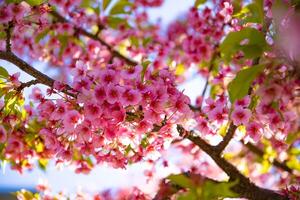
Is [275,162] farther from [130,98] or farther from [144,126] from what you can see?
[130,98]

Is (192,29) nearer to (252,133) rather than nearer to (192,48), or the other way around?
(192,48)

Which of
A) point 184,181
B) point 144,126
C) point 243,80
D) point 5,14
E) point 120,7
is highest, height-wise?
point 120,7

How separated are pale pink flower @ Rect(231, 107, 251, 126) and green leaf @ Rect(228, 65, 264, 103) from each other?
529 mm

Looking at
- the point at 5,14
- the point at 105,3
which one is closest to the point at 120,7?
the point at 105,3

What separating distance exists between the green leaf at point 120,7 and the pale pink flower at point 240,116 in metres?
2.06

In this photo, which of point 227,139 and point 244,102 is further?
point 227,139

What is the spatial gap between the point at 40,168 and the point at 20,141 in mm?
544

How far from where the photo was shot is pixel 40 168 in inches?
152

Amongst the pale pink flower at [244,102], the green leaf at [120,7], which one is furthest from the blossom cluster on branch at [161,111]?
the green leaf at [120,7]

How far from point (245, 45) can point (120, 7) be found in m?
2.60

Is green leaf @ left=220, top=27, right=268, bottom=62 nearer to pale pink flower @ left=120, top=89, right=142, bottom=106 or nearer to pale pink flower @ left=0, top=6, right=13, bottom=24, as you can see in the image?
pale pink flower @ left=120, top=89, right=142, bottom=106

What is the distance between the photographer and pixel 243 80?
79.7 inches

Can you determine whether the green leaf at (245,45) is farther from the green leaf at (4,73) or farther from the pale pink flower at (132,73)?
Answer: the green leaf at (4,73)

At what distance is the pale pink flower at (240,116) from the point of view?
2623mm
